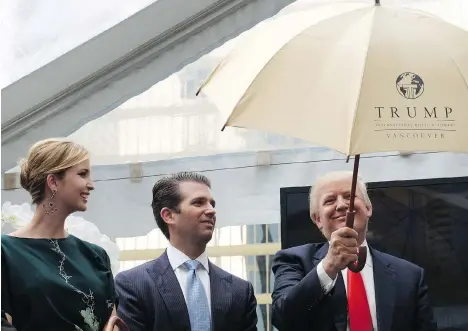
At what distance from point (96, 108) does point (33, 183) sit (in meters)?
1.52

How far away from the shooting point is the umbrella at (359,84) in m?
2.24

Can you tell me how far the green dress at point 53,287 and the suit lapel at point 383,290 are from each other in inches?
30.6

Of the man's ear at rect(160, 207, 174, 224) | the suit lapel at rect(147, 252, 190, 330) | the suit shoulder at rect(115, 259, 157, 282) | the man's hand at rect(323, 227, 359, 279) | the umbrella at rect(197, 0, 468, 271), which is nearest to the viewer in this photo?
the umbrella at rect(197, 0, 468, 271)

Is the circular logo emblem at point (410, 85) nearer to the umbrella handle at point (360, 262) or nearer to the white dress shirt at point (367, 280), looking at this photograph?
the umbrella handle at point (360, 262)

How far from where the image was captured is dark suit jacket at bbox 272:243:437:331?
2.51 metres

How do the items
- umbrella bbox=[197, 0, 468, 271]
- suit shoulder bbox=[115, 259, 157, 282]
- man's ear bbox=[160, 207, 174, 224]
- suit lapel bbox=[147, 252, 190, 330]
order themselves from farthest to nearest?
man's ear bbox=[160, 207, 174, 224] → suit shoulder bbox=[115, 259, 157, 282] → suit lapel bbox=[147, 252, 190, 330] → umbrella bbox=[197, 0, 468, 271]

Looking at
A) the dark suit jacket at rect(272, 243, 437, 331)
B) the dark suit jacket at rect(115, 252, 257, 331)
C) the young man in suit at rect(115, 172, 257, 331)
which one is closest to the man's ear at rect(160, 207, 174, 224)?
the young man in suit at rect(115, 172, 257, 331)

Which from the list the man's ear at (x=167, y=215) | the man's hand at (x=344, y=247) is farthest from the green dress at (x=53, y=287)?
the man's hand at (x=344, y=247)

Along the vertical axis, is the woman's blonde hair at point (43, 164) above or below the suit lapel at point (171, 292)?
above

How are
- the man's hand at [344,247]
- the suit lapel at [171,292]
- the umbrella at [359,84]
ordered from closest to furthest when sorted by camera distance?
the umbrella at [359,84] → the man's hand at [344,247] → the suit lapel at [171,292]

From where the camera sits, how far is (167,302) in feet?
8.96

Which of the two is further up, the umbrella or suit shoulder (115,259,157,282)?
the umbrella

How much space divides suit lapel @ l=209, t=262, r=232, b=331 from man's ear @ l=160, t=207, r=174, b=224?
8.3 inches

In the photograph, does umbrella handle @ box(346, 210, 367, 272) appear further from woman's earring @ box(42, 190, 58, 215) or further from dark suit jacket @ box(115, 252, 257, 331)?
woman's earring @ box(42, 190, 58, 215)
